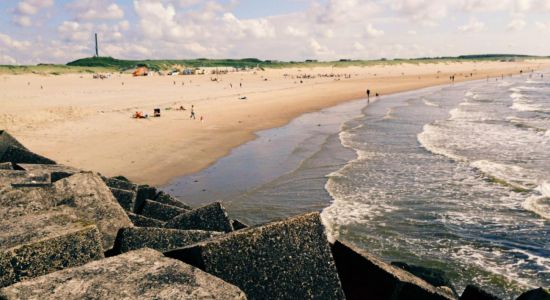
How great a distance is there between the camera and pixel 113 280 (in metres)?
3.68

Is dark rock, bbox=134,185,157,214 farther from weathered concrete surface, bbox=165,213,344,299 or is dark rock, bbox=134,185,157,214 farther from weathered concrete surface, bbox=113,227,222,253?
weathered concrete surface, bbox=165,213,344,299

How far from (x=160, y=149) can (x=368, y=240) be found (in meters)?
15.0

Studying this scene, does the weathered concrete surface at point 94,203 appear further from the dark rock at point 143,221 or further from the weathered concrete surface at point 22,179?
the dark rock at point 143,221

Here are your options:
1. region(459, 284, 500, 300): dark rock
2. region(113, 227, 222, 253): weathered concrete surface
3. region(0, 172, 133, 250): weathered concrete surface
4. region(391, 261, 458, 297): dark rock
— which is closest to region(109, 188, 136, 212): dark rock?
region(0, 172, 133, 250): weathered concrete surface

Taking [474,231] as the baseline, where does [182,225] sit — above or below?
above

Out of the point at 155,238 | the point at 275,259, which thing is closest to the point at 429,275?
the point at 275,259

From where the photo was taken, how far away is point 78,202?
6836mm

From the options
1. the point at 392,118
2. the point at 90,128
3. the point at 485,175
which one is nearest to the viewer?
the point at 485,175

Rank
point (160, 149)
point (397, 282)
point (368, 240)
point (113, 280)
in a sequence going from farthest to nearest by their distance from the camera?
point (160, 149), point (368, 240), point (397, 282), point (113, 280)

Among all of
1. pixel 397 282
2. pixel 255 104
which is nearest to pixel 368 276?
pixel 397 282

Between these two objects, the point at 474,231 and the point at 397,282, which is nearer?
the point at 397,282

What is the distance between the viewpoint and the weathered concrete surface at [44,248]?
13.6 ft

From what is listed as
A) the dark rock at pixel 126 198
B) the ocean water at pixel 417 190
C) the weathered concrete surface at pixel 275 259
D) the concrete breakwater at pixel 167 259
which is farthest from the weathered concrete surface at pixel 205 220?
the ocean water at pixel 417 190

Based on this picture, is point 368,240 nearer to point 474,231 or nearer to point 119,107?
point 474,231
